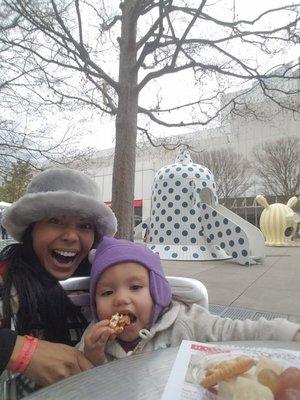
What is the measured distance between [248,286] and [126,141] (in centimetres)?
297

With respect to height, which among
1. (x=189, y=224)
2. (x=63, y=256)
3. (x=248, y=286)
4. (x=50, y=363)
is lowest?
(x=248, y=286)

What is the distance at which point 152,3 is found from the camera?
5.45 meters

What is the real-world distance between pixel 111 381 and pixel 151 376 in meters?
0.12

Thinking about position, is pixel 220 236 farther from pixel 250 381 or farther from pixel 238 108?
pixel 250 381

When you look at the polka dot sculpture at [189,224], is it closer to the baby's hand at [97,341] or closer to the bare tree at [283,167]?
the baby's hand at [97,341]

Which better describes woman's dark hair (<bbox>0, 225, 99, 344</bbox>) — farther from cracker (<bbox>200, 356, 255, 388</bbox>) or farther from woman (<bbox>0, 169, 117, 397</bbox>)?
cracker (<bbox>200, 356, 255, 388</bbox>)

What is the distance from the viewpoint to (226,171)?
81.0ft

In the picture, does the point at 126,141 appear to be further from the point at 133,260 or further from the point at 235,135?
the point at 235,135

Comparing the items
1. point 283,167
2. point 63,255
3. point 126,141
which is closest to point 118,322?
point 63,255

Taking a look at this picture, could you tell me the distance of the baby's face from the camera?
1.55m

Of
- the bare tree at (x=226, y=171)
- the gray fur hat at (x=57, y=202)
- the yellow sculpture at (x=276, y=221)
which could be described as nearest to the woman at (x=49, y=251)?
the gray fur hat at (x=57, y=202)

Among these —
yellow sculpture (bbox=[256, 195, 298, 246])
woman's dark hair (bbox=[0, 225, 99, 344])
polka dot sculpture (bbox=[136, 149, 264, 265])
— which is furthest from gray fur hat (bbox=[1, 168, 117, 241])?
yellow sculpture (bbox=[256, 195, 298, 246])

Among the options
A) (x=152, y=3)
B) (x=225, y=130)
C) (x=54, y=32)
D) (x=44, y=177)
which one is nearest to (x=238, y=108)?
(x=225, y=130)

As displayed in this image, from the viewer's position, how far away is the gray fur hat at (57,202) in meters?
1.77
